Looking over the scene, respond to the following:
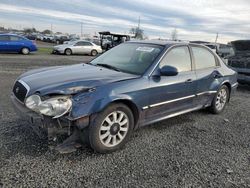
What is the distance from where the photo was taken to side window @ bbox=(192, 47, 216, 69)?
15.6 ft

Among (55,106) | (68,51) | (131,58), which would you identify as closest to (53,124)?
(55,106)

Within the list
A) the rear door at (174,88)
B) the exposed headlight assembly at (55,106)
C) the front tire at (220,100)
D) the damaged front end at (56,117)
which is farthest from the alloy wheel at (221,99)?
the exposed headlight assembly at (55,106)

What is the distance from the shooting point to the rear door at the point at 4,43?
16.5 m

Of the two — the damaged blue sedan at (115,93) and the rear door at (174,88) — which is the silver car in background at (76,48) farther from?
the rear door at (174,88)

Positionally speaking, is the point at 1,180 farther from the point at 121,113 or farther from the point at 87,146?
the point at 121,113

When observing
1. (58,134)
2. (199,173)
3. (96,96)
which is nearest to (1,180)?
→ (58,134)

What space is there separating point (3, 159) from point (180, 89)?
2.91 meters

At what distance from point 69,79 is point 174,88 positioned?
69.5 inches

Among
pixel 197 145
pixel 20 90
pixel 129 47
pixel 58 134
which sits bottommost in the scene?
pixel 197 145

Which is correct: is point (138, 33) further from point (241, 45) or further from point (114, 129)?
point (114, 129)

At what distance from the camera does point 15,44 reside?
16953 millimetres

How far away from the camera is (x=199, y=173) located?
308 centimetres

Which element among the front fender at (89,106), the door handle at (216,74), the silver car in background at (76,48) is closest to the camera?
the front fender at (89,106)

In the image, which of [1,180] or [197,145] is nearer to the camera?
[1,180]
